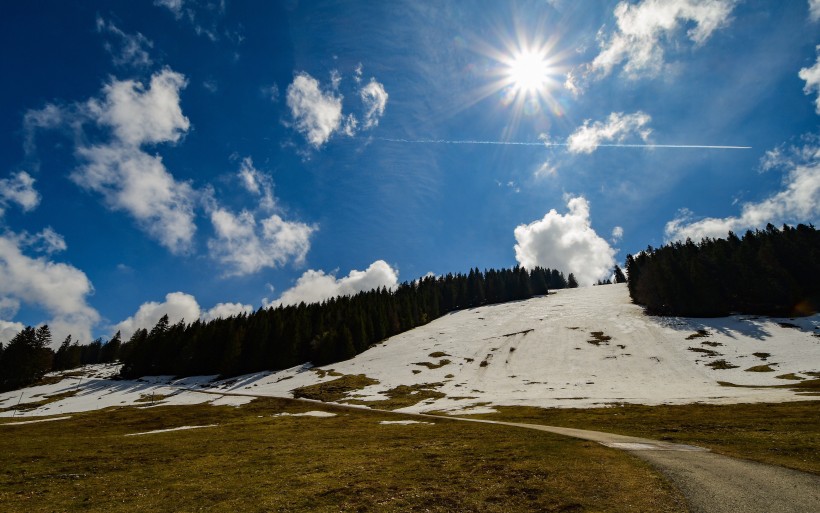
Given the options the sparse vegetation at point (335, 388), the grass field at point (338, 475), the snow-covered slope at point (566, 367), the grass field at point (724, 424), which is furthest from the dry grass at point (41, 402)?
the grass field at point (724, 424)

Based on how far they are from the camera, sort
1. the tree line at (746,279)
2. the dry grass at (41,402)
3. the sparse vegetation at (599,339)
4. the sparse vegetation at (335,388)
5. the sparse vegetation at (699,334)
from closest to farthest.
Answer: the sparse vegetation at (335,388) < the dry grass at (41,402) < the sparse vegetation at (699,334) < the sparse vegetation at (599,339) < the tree line at (746,279)

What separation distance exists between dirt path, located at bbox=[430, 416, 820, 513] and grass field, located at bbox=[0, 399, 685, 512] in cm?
104

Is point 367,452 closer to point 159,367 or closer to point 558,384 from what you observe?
point 558,384

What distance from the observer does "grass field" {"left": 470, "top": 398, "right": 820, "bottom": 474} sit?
2042cm

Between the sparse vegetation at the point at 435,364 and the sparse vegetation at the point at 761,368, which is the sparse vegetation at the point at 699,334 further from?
the sparse vegetation at the point at 435,364

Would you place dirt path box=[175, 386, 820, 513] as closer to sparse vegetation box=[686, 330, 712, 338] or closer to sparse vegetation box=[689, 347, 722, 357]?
sparse vegetation box=[689, 347, 722, 357]

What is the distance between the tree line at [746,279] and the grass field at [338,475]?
111 metres

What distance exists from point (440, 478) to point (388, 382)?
7360 centimetres

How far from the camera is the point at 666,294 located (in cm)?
11712

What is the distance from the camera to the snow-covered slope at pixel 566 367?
62.5m

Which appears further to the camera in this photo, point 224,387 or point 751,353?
point 224,387

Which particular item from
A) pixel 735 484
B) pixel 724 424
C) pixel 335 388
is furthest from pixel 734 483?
pixel 335 388

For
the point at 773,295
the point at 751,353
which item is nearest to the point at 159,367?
the point at 751,353

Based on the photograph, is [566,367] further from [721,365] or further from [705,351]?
[705,351]
